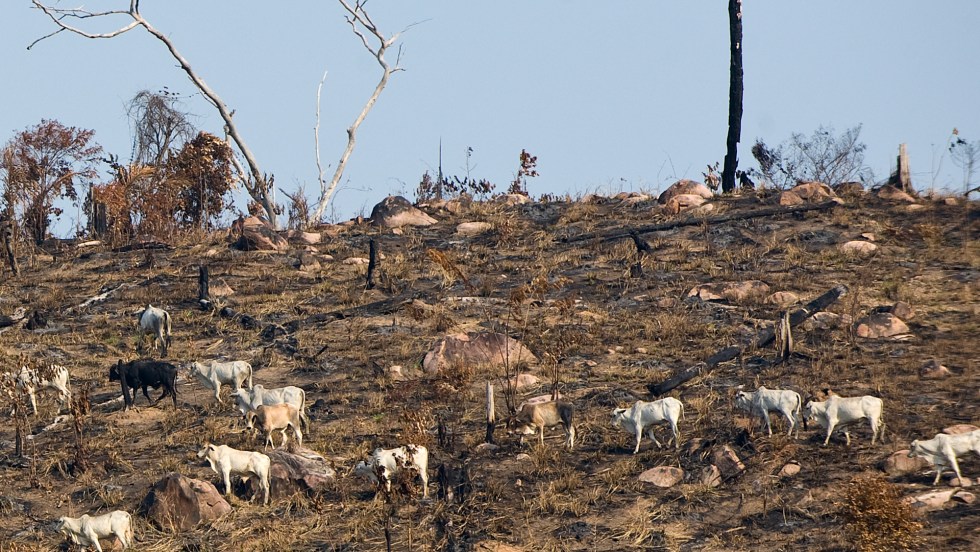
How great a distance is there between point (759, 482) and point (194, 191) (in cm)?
2251

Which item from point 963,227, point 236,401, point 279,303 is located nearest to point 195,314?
point 279,303

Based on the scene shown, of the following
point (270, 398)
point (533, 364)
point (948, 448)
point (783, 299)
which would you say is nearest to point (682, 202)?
point (783, 299)

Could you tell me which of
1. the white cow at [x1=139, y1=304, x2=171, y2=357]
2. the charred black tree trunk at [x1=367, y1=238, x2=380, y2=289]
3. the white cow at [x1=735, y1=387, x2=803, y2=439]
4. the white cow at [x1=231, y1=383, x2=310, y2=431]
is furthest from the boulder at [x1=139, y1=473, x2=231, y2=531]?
the charred black tree trunk at [x1=367, y1=238, x2=380, y2=289]

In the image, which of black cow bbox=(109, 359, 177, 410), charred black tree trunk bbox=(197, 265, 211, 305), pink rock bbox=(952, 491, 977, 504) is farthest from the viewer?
charred black tree trunk bbox=(197, 265, 211, 305)

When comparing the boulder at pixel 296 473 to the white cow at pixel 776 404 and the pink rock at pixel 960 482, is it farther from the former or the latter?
the pink rock at pixel 960 482

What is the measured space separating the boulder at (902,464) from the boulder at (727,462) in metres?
1.70

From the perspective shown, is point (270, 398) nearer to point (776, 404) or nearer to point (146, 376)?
point (146, 376)

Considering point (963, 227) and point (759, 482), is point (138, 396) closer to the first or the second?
point (759, 482)

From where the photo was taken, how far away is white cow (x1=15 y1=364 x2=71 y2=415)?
60.1 feet

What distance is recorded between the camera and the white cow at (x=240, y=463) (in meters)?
14.7

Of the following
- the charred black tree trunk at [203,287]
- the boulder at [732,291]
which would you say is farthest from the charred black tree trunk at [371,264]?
the boulder at [732,291]

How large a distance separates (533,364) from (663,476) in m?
5.39

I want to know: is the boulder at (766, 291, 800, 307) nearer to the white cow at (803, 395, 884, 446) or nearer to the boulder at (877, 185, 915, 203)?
the white cow at (803, 395, 884, 446)

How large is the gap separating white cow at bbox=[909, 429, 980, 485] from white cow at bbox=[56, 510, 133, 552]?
29.9ft
